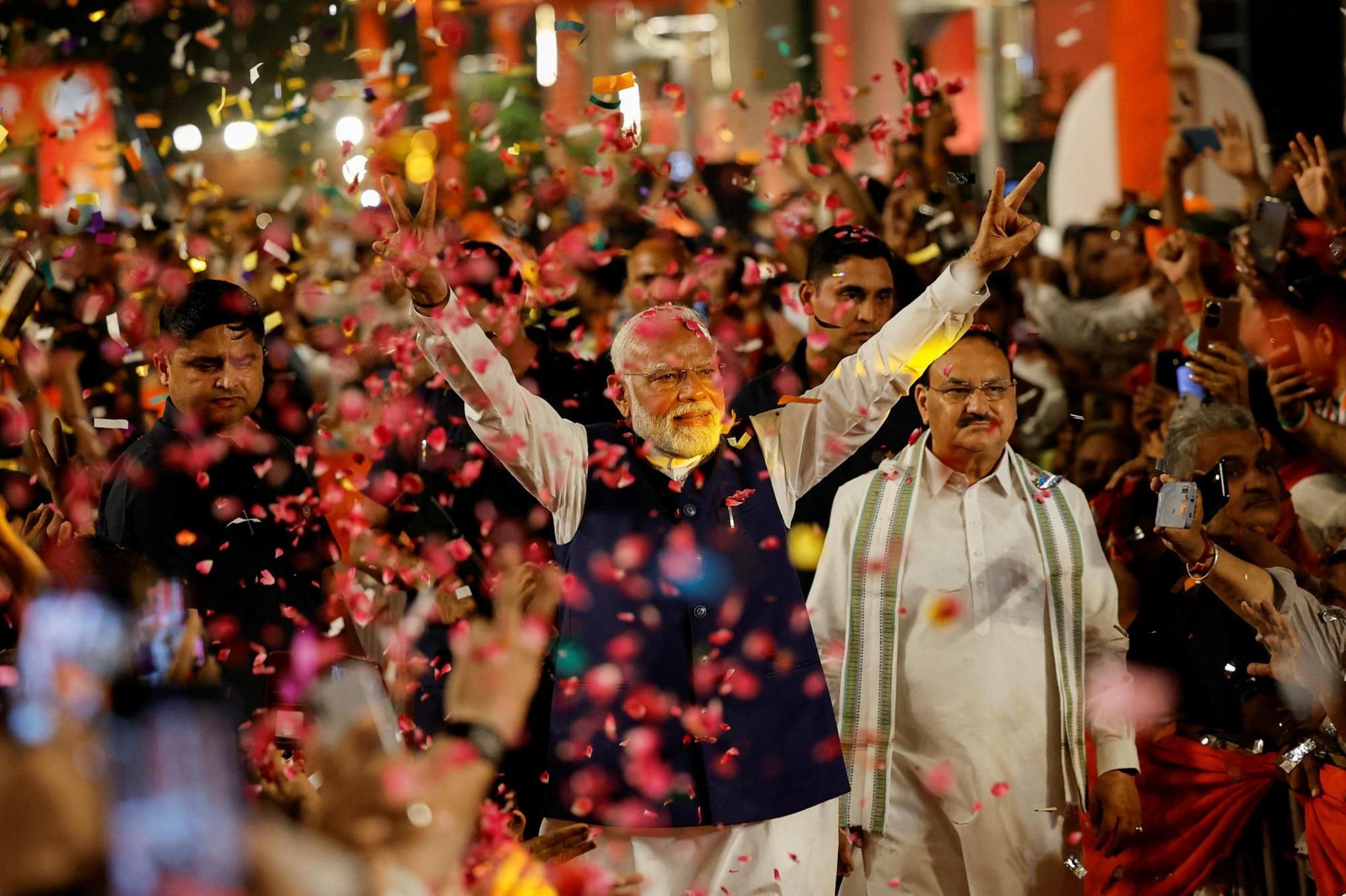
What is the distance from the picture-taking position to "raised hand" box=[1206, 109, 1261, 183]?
289 inches

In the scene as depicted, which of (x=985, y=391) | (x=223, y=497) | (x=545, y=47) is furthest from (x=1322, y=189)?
(x=545, y=47)

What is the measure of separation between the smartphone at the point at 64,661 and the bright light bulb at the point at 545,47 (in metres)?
11.8

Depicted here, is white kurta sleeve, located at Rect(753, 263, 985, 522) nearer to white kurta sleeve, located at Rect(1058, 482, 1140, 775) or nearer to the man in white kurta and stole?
the man in white kurta and stole

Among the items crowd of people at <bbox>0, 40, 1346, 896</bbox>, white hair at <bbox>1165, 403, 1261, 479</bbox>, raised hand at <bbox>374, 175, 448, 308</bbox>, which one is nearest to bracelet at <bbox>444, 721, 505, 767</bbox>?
crowd of people at <bbox>0, 40, 1346, 896</bbox>

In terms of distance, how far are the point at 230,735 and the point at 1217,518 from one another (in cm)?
329

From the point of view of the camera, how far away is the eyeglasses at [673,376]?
4.55 meters

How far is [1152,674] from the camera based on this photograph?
520 cm

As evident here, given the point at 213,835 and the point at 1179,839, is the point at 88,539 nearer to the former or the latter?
the point at 213,835

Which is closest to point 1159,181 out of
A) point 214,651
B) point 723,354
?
point 723,354

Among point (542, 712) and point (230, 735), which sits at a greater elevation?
point (230, 735)

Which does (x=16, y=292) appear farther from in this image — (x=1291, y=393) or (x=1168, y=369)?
(x=1291, y=393)

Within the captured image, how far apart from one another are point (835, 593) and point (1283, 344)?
2054mm

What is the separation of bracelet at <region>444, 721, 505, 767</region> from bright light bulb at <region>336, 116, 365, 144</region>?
854cm

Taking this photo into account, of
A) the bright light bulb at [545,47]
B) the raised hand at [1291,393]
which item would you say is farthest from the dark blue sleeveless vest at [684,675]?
the bright light bulb at [545,47]
